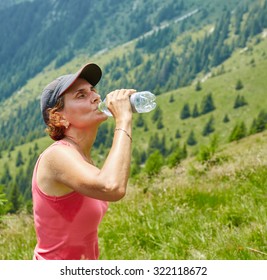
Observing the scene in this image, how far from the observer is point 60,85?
4.14 meters

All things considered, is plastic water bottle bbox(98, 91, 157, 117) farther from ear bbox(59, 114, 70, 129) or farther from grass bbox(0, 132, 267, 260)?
grass bbox(0, 132, 267, 260)

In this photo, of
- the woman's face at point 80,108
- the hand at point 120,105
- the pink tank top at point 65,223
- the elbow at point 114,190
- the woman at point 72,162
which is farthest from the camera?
the woman's face at point 80,108

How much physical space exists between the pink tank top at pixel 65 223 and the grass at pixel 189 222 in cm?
131

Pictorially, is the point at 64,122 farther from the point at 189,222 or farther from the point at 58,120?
the point at 189,222

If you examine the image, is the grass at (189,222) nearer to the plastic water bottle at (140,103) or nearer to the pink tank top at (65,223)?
the pink tank top at (65,223)

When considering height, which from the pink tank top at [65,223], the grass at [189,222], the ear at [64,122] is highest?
the ear at [64,122]

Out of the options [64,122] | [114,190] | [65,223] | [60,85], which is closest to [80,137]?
[64,122]

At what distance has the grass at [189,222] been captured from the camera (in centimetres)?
539

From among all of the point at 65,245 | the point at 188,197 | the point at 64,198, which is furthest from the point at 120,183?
the point at 188,197

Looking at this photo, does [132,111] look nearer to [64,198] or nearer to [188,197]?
[64,198]

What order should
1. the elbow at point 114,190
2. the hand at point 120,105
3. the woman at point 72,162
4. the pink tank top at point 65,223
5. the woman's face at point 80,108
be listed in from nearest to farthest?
1. the elbow at point 114,190
2. the woman at point 72,162
3. the hand at point 120,105
4. the pink tank top at point 65,223
5. the woman's face at point 80,108

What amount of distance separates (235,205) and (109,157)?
366cm

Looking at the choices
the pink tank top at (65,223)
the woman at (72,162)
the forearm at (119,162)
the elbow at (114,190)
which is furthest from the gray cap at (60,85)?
the elbow at (114,190)

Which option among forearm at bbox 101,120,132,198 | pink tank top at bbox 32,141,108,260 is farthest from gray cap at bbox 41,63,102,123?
forearm at bbox 101,120,132,198
